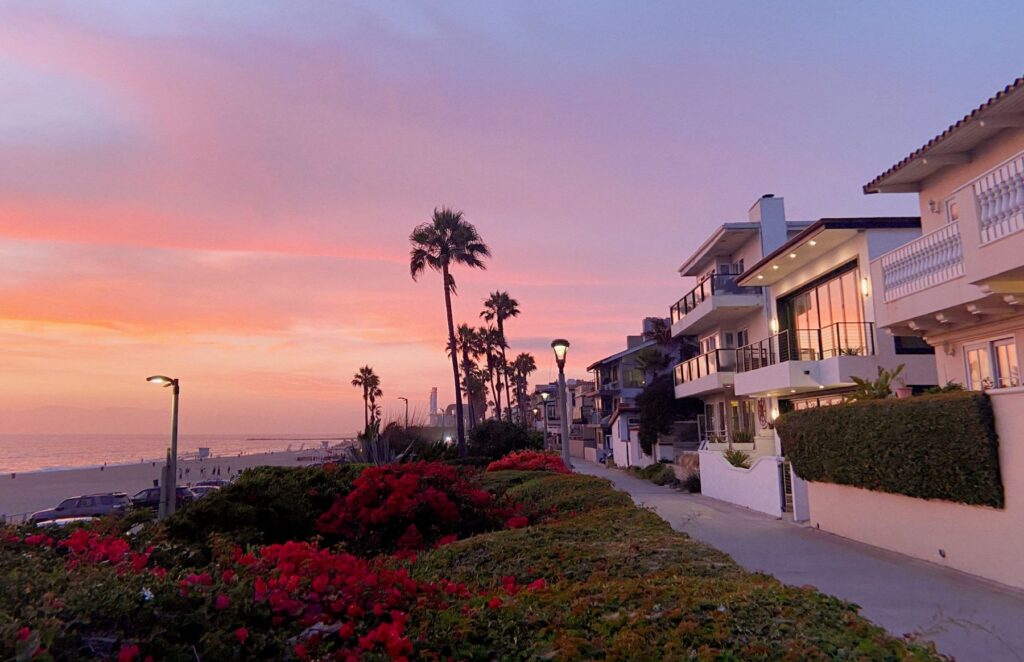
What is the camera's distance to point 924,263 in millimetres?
12922

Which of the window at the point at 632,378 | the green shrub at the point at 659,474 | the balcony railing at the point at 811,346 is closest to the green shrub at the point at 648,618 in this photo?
the balcony railing at the point at 811,346

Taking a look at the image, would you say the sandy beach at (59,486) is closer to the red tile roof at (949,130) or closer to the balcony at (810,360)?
the balcony at (810,360)

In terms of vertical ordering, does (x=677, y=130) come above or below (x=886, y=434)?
above

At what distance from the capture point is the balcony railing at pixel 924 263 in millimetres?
11938

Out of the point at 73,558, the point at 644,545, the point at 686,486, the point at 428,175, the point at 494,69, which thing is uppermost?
the point at 494,69

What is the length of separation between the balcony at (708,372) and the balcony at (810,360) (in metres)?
2.17

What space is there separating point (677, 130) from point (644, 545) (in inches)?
569

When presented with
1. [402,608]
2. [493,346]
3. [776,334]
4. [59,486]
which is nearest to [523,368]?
[493,346]

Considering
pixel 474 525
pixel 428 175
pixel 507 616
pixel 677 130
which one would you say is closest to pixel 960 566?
pixel 474 525

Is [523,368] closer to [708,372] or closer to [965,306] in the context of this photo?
[708,372]

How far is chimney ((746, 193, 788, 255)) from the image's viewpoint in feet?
84.4

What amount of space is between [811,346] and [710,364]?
654 centimetres

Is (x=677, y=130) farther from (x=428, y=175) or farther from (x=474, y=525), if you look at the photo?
(x=474, y=525)

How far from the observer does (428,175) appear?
17578 millimetres
